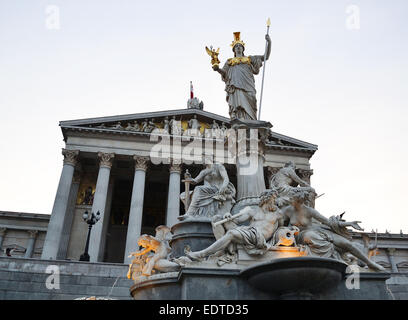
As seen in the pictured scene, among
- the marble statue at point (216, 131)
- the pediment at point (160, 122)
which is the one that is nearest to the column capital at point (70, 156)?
the pediment at point (160, 122)

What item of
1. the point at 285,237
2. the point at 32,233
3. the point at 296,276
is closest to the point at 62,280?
the point at 285,237

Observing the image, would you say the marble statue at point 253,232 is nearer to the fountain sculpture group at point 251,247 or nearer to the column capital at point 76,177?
the fountain sculpture group at point 251,247

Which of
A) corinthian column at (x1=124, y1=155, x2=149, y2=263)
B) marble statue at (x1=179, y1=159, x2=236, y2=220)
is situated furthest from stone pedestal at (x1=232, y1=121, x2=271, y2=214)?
corinthian column at (x1=124, y1=155, x2=149, y2=263)

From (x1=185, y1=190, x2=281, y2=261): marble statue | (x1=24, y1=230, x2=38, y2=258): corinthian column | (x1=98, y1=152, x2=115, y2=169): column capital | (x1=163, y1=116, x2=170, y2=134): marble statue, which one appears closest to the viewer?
(x1=185, y1=190, x2=281, y2=261): marble statue

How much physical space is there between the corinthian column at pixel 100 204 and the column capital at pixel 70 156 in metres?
2.16

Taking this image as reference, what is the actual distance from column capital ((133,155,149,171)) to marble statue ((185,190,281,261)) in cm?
2630

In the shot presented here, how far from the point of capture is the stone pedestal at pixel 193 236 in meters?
7.45

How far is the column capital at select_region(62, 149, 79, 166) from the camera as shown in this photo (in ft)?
104

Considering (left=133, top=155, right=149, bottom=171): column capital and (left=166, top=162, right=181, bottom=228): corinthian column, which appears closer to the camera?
(left=166, top=162, right=181, bottom=228): corinthian column

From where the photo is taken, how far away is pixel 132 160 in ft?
112

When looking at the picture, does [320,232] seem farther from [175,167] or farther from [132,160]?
[132,160]

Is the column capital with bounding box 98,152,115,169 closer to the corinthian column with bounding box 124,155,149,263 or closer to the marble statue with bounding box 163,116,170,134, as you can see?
the corinthian column with bounding box 124,155,149,263

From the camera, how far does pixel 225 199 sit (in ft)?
28.1
